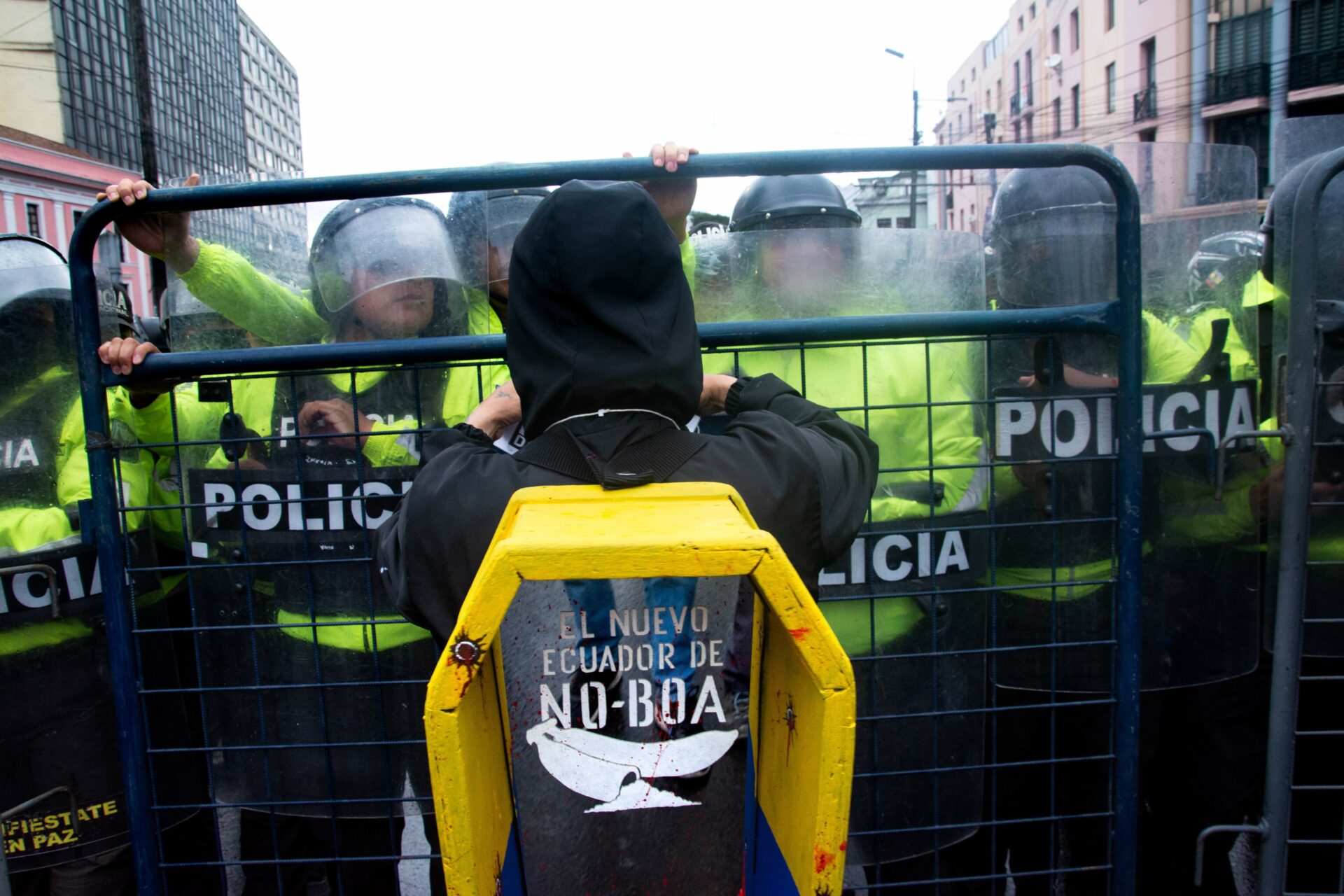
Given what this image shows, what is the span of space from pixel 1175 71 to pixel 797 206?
111 feet

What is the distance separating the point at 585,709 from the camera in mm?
1157

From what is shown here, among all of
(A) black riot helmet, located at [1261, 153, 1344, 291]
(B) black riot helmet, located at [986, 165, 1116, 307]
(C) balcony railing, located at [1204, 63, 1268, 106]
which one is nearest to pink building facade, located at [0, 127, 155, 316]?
(B) black riot helmet, located at [986, 165, 1116, 307]

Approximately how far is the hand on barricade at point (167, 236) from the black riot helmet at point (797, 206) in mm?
1817

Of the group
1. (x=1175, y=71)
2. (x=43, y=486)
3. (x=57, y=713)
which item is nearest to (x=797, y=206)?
(x=43, y=486)

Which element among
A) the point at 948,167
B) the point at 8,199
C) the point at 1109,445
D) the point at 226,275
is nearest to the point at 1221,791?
the point at 1109,445

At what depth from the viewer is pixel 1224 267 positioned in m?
2.41

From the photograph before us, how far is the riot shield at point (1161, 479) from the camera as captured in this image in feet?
7.50

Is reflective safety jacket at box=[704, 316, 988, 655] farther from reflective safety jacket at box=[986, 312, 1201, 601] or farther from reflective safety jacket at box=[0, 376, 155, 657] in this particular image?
reflective safety jacket at box=[0, 376, 155, 657]

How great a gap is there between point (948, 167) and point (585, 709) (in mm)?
1355

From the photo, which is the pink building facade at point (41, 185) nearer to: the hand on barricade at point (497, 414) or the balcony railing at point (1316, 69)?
the hand on barricade at point (497, 414)

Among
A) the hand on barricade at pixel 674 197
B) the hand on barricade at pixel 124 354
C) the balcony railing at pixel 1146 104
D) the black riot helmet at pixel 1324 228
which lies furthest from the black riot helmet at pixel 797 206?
the balcony railing at pixel 1146 104

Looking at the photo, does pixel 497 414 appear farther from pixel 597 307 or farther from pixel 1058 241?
pixel 1058 241

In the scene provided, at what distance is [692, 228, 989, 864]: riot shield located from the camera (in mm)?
2064

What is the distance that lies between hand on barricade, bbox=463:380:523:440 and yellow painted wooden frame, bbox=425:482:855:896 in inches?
16.9
